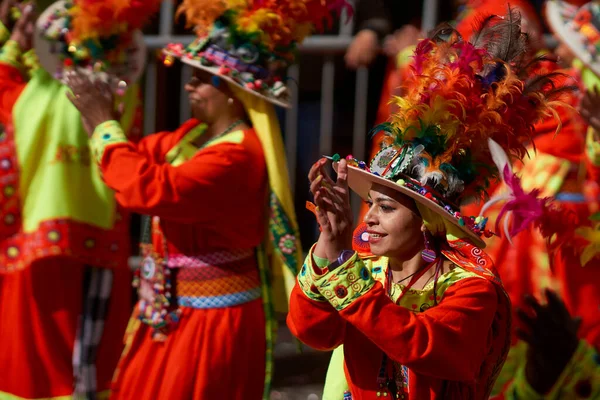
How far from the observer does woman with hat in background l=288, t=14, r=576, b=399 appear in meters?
2.58

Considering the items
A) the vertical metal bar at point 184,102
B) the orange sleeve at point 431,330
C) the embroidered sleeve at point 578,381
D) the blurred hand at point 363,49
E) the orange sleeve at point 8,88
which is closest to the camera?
the orange sleeve at point 431,330


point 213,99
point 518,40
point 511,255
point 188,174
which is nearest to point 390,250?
point 518,40

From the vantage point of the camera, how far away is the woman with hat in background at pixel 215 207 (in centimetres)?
383

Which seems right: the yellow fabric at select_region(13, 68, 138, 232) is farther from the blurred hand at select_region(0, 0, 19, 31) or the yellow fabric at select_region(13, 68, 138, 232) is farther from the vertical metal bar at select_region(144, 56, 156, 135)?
the vertical metal bar at select_region(144, 56, 156, 135)

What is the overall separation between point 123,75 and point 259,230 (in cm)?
116

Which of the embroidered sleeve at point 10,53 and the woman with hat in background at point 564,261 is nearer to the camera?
the woman with hat in background at point 564,261

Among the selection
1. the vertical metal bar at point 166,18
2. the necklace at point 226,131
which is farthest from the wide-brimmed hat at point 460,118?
the vertical metal bar at point 166,18

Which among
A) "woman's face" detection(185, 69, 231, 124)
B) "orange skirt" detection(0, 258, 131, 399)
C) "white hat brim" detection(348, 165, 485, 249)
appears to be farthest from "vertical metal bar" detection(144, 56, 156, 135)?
"white hat brim" detection(348, 165, 485, 249)

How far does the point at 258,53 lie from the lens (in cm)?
412

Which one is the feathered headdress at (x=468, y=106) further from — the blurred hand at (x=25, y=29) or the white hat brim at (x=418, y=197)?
the blurred hand at (x=25, y=29)

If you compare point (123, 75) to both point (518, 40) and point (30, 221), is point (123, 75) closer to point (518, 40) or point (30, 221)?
point (30, 221)

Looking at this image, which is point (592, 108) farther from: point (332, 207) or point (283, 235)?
point (332, 207)

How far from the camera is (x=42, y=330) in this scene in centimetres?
453

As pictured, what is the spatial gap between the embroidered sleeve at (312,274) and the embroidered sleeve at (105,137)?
1.38 metres
